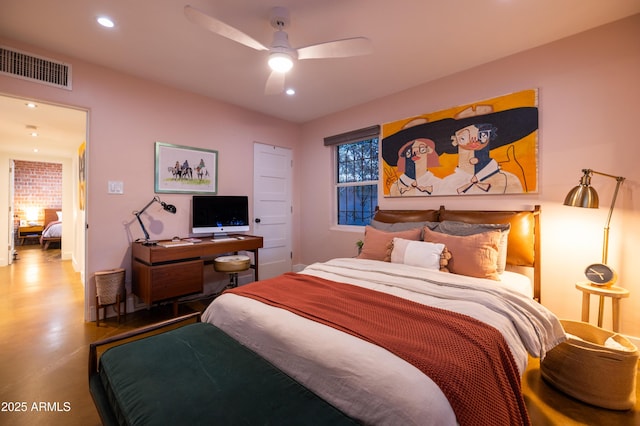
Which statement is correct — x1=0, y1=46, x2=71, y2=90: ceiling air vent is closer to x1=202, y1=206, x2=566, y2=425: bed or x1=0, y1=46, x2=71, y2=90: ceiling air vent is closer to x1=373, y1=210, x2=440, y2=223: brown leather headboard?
x1=202, y1=206, x2=566, y2=425: bed

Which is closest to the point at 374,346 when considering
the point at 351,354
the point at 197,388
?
the point at 351,354

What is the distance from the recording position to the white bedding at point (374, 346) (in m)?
0.88

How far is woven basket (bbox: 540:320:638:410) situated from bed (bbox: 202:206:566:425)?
7.7 inches

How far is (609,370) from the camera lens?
1.58 meters

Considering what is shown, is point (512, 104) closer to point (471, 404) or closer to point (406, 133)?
point (406, 133)

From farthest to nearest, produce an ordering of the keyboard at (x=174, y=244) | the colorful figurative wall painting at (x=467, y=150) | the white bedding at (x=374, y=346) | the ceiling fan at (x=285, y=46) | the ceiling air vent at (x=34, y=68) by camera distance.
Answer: the keyboard at (x=174, y=244)
the colorful figurative wall painting at (x=467, y=150)
the ceiling air vent at (x=34, y=68)
the ceiling fan at (x=285, y=46)
the white bedding at (x=374, y=346)

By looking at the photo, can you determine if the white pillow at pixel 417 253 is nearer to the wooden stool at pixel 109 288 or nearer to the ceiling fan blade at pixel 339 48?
the ceiling fan blade at pixel 339 48

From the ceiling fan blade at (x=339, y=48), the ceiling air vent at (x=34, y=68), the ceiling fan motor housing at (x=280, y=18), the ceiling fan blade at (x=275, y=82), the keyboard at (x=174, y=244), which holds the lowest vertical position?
the keyboard at (x=174, y=244)

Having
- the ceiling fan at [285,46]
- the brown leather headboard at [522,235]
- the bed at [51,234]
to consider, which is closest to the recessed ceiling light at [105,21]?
the ceiling fan at [285,46]

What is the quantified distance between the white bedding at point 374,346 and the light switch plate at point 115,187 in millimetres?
2046

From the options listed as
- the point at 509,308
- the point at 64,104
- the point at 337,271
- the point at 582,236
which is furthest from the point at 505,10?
the point at 64,104

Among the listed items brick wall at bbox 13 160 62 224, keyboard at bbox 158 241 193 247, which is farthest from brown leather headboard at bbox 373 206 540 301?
brick wall at bbox 13 160 62 224

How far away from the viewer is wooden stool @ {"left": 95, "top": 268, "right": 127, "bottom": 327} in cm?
269

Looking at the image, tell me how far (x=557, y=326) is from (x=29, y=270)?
7.09 metres
